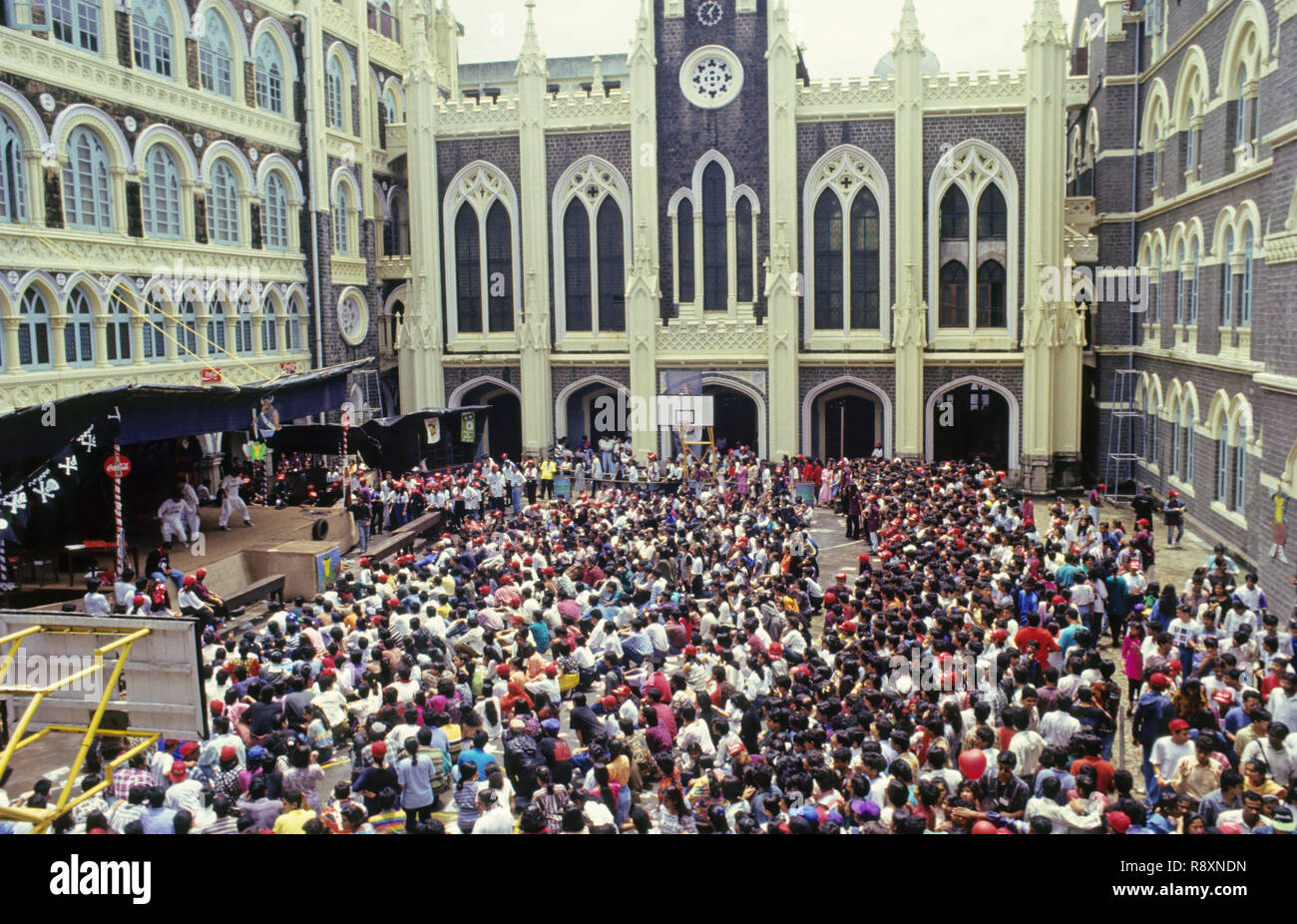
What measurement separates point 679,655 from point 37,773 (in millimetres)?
7949

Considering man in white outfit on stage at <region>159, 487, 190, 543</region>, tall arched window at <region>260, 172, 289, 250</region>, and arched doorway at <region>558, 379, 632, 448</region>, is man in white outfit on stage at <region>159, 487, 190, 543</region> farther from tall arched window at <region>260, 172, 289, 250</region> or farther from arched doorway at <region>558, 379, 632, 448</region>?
arched doorway at <region>558, 379, 632, 448</region>

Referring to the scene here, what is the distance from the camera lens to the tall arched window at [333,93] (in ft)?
116

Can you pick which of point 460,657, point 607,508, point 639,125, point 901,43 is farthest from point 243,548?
point 901,43

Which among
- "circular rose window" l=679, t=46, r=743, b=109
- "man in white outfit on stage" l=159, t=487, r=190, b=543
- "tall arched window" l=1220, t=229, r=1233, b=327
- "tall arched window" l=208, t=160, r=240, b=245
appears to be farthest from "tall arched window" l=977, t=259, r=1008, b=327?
"man in white outfit on stage" l=159, t=487, r=190, b=543

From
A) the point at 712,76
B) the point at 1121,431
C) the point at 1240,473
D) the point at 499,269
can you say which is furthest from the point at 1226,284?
the point at 499,269

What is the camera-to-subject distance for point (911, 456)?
35.2 meters

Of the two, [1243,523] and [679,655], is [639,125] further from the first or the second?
[679,655]

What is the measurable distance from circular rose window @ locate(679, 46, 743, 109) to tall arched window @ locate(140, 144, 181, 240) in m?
15.7

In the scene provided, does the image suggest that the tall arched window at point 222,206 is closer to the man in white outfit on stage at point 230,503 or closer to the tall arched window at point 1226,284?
the man in white outfit on stage at point 230,503

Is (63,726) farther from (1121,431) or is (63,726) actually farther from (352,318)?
(1121,431)

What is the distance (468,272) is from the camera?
127ft

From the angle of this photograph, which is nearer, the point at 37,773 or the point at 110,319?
the point at 37,773

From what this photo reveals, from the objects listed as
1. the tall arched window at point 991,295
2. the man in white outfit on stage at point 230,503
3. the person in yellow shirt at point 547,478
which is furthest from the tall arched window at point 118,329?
the tall arched window at point 991,295

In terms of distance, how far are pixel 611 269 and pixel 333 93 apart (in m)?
10.3
